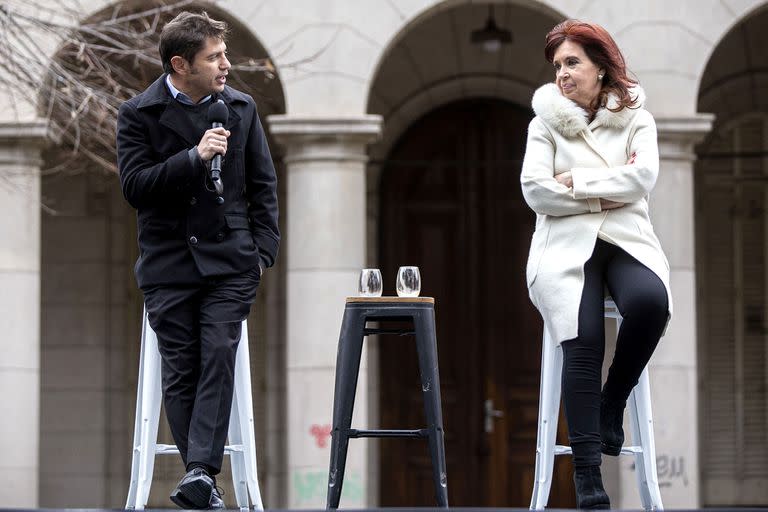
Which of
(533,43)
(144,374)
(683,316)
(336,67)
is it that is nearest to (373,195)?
(533,43)

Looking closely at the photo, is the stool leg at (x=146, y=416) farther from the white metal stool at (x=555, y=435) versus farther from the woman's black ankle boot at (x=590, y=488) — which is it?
the woman's black ankle boot at (x=590, y=488)

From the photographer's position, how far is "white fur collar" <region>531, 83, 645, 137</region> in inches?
239

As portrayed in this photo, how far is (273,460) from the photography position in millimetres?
15117

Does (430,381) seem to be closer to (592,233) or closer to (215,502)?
(592,233)

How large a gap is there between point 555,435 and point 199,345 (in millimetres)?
1438

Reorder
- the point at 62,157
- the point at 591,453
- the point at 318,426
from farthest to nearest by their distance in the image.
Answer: the point at 62,157 < the point at 318,426 < the point at 591,453

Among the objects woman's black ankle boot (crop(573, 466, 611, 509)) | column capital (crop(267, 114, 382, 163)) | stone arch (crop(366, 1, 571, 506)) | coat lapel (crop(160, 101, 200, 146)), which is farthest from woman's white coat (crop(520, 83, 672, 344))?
stone arch (crop(366, 1, 571, 506))

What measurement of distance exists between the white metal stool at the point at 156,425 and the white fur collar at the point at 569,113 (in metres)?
1.45

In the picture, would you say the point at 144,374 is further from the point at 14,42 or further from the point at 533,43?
the point at 533,43

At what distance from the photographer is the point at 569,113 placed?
607cm

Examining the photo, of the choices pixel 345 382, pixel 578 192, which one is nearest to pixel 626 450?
pixel 578 192

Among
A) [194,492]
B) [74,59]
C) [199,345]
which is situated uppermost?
[74,59]

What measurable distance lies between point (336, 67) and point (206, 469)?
22.7 feet

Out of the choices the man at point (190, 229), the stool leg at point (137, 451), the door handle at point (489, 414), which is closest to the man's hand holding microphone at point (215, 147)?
the man at point (190, 229)
